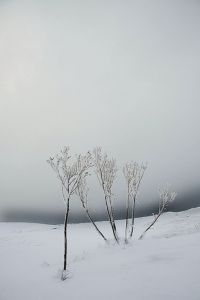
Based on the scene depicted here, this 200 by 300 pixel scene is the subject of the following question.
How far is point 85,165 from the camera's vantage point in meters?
18.4

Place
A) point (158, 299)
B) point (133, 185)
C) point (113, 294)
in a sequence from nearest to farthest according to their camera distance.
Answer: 1. point (158, 299)
2. point (113, 294)
3. point (133, 185)

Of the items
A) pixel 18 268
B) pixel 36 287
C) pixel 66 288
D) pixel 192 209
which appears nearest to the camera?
pixel 66 288

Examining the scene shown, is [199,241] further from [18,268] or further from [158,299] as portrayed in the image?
[18,268]

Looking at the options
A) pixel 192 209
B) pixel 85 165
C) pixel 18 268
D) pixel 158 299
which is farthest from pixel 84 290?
pixel 192 209

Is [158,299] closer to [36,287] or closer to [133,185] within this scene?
[36,287]

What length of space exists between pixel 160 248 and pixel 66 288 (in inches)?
245

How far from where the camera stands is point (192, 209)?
78688 mm

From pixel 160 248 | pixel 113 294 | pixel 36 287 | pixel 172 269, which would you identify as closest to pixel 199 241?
pixel 160 248

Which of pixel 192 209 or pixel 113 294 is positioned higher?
pixel 192 209

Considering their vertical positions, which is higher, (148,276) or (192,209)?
(192,209)

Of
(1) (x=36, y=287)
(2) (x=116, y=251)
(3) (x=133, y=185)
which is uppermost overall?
(3) (x=133, y=185)

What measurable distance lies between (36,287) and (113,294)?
15.6 ft

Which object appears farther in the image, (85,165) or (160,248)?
(85,165)

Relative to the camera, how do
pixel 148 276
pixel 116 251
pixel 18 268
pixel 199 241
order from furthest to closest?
pixel 18 268 → pixel 116 251 → pixel 199 241 → pixel 148 276
